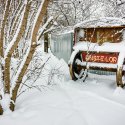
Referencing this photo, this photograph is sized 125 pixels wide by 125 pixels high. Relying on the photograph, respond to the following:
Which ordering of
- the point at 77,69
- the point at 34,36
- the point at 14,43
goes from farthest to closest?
1. the point at 77,69
2. the point at 14,43
3. the point at 34,36

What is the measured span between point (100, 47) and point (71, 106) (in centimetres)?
238

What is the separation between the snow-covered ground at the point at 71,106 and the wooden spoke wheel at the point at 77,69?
0.51 m

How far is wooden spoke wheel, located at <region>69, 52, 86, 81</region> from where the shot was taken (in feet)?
23.1

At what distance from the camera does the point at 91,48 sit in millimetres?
6781

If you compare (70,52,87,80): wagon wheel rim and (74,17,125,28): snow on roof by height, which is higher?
(74,17,125,28): snow on roof

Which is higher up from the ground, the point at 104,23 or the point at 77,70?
the point at 104,23

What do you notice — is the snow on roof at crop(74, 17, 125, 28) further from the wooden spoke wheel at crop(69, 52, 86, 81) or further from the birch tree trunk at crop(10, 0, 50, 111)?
the birch tree trunk at crop(10, 0, 50, 111)

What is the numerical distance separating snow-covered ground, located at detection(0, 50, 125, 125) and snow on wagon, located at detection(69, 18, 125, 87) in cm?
53

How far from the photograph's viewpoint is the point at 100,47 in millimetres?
6660

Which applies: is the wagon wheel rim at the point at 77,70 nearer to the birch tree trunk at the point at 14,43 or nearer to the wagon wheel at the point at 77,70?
the wagon wheel at the point at 77,70

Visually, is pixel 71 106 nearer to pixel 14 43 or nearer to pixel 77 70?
pixel 14 43

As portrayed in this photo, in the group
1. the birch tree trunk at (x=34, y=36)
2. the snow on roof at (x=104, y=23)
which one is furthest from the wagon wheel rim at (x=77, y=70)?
the birch tree trunk at (x=34, y=36)

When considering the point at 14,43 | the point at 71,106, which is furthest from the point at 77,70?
the point at 14,43

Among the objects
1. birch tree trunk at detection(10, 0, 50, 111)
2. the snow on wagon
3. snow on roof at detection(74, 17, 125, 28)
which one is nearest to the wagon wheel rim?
the snow on wagon
